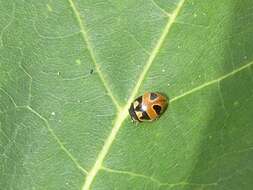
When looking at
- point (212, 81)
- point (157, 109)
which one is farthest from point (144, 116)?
point (212, 81)

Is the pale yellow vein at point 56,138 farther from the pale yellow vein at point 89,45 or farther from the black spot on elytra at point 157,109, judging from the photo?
the black spot on elytra at point 157,109

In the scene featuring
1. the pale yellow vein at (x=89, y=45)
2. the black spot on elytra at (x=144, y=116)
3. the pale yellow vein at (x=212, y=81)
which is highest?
the pale yellow vein at (x=89, y=45)

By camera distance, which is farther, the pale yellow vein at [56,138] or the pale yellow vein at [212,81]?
the pale yellow vein at [56,138]

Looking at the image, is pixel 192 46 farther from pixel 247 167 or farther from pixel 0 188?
pixel 0 188

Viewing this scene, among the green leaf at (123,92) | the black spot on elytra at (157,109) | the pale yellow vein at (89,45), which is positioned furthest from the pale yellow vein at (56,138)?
the black spot on elytra at (157,109)

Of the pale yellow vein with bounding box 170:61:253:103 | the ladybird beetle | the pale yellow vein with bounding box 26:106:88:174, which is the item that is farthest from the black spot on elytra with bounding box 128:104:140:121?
the pale yellow vein with bounding box 26:106:88:174

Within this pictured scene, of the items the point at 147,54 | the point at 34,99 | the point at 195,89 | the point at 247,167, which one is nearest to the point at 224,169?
the point at 247,167
